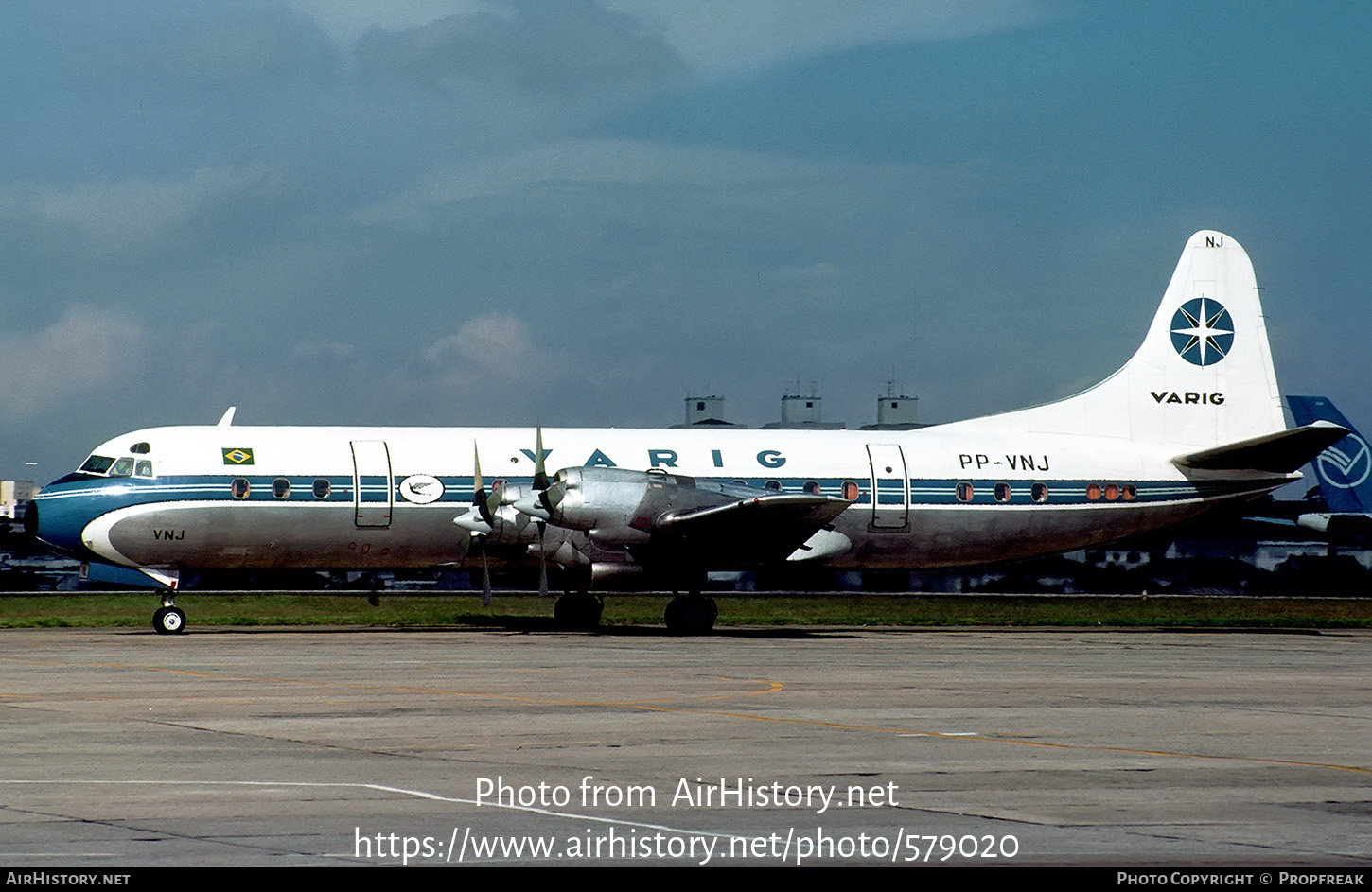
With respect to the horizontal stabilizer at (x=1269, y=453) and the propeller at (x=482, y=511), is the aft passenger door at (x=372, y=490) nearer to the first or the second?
the propeller at (x=482, y=511)

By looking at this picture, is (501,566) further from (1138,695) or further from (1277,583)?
(1277,583)

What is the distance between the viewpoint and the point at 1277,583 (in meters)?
54.6

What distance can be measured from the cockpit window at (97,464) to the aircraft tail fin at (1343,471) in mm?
33190

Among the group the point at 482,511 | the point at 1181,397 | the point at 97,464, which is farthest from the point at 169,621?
the point at 1181,397

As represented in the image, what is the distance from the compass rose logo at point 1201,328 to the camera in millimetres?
39438

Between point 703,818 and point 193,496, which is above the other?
point 193,496

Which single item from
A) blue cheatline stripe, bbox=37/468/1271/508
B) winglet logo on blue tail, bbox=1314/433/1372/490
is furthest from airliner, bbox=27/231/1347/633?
winglet logo on blue tail, bbox=1314/433/1372/490

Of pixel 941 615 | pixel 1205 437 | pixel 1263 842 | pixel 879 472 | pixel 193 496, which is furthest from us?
pixel 941 615

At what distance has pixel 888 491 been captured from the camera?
1395 inches

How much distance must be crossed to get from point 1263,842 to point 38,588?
5107 centimetres

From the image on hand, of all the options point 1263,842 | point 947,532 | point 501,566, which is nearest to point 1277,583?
point 947,532

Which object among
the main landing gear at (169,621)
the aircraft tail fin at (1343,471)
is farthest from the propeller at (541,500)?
the aircraft tail fin at (1343,471)

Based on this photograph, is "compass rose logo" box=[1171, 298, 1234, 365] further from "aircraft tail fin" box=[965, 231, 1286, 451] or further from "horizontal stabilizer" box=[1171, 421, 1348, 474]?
"horizontal stabilizer" box=[1171, 421, 1348, 474]

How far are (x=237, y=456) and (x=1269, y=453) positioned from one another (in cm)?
2334
